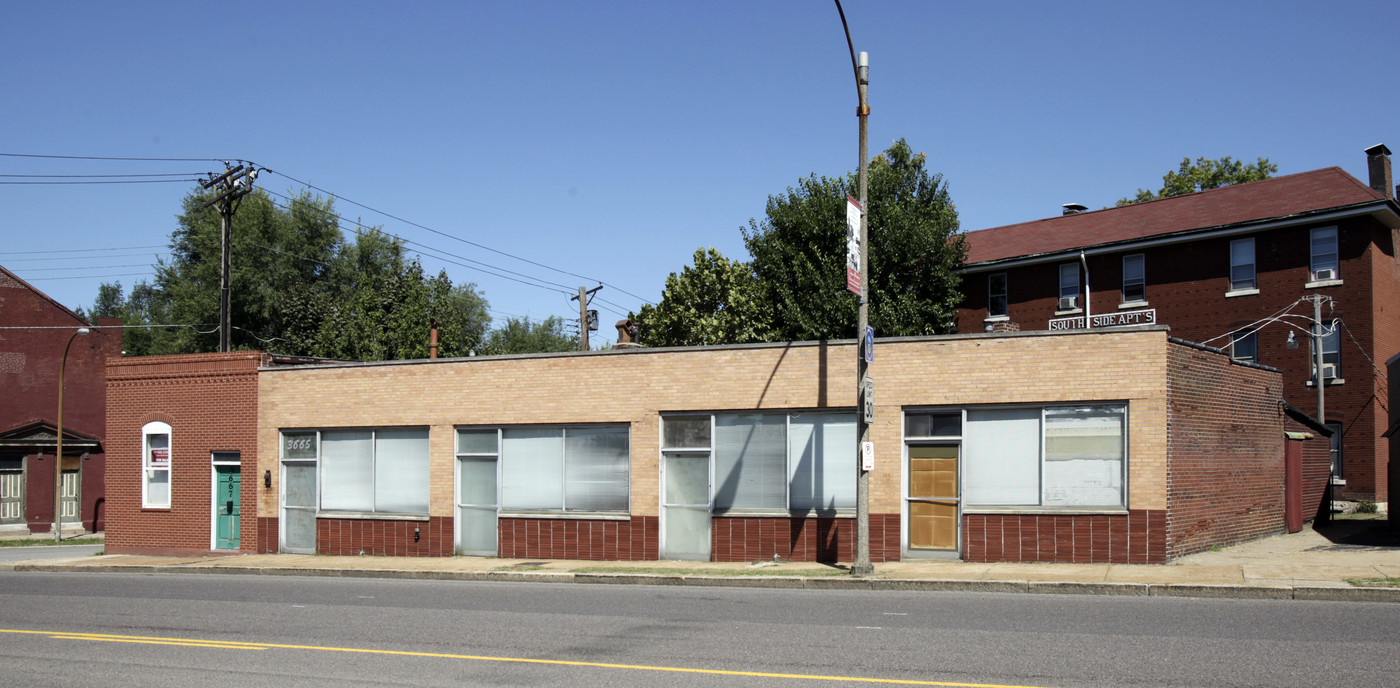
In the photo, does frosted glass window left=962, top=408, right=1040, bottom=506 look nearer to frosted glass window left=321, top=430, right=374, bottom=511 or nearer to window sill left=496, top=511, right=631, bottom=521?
window sill left=496, top=511, right=631, bottom=521

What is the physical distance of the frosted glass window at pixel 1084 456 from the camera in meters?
17.3

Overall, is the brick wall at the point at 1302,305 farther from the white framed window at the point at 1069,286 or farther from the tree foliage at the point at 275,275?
the tree foliage at the point at 275,275

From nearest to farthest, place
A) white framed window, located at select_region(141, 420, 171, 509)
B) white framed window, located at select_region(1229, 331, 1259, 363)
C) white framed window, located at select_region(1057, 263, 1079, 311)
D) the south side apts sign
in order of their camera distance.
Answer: white framed window, located at select_region(141, 420, 171, 509) < white framed window, located at select_region(1229, 331, 1259, 363) < the south side apts sign < white framed window, located at select_region(1057, 263, 1079, 311)

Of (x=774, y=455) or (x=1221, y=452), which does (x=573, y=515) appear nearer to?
(x=774, y=455)

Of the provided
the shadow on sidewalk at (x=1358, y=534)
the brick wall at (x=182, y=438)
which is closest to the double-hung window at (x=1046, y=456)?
the shadow on sidewalk at (x=1358, y=534)

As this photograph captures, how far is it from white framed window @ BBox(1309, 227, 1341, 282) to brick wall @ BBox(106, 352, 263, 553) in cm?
2934

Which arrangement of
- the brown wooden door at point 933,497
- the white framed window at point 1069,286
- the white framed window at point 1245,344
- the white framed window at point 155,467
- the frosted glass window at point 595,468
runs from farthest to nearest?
the white framed window at point 1069,286 → the white framed window at point 1245,344 → the white framed window at point 155,467 → the frosted glass window at point 595,468 → the brown wooden door at point 933,497

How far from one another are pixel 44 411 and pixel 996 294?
119ft

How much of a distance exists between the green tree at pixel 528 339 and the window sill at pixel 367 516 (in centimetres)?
6738

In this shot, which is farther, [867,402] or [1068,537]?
[1068,537]

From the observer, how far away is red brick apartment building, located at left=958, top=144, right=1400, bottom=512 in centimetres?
3238

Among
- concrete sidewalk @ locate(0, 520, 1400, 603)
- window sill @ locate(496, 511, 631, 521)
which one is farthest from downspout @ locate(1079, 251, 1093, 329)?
window sill @ locate(496, 511, 631, 521)

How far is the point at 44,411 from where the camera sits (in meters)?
42.4

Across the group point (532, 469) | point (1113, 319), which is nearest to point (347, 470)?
point (532, 469)
